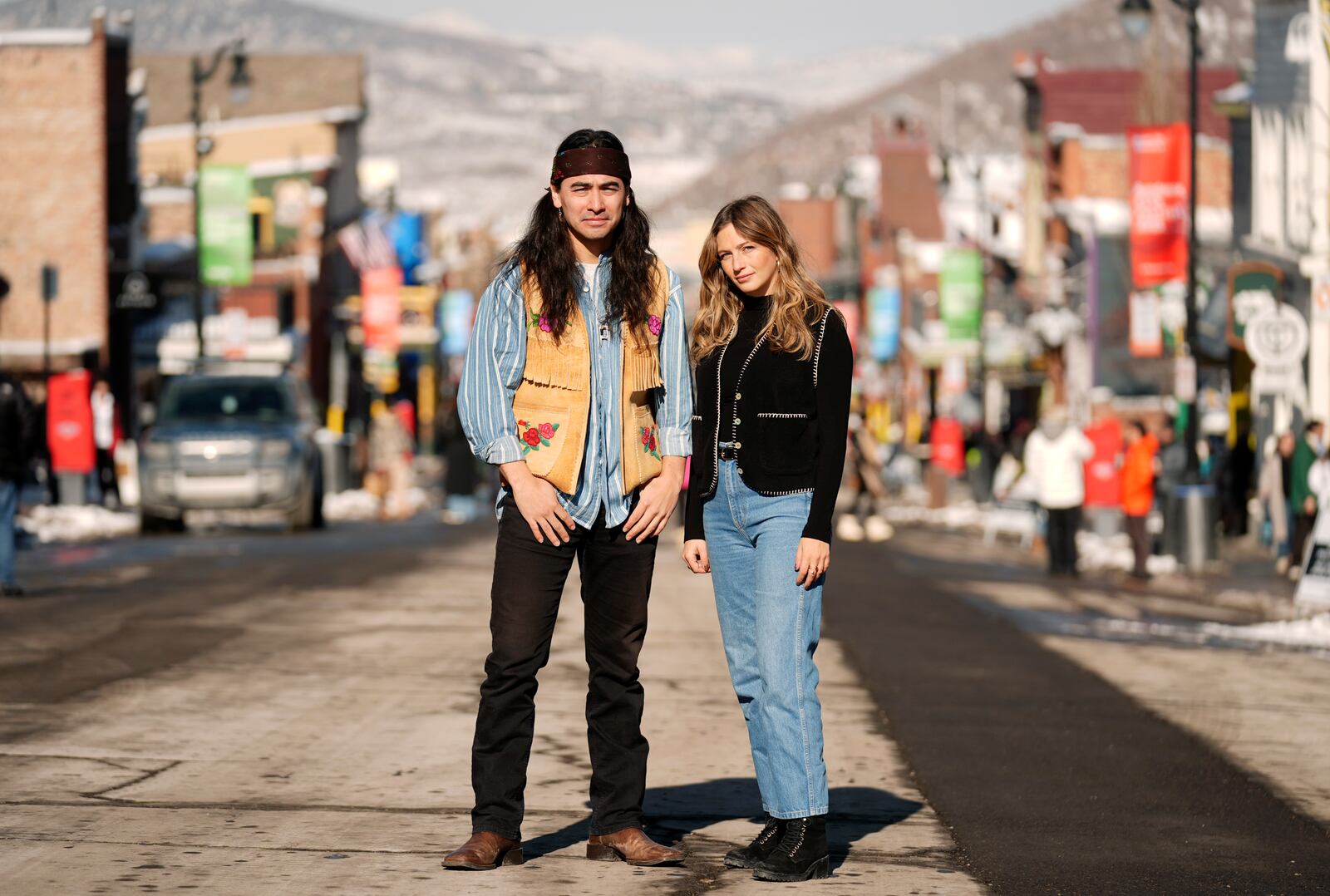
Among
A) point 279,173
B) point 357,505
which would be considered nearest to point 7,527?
point 357,505

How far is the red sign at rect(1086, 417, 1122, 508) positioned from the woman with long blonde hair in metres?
20.8

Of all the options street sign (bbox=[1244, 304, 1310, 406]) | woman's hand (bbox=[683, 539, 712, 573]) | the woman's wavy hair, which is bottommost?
woman's hand (bbox=[683, 539, 712, 573])

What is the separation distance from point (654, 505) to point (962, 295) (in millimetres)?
52241

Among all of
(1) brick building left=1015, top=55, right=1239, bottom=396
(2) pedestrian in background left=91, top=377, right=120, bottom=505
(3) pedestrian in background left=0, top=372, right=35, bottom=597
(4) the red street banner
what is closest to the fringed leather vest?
(3) pedestrian in background left=0, top=372, right=35, bottom=597

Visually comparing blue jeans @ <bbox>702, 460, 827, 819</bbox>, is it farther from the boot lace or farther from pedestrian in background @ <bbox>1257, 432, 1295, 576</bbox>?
pedestrian in background @ <bbox>1257, 432, 1295, 576</bbox>

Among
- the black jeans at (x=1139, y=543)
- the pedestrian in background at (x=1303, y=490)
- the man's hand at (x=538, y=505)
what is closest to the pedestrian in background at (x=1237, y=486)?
the pedestrian in background at (x=1303, y=490)

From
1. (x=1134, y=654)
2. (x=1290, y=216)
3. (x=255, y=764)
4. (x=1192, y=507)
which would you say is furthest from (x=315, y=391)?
(x=255, y=764)

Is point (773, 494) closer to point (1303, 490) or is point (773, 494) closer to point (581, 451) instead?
point (581, 451)

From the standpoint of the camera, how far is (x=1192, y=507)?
2406 cm

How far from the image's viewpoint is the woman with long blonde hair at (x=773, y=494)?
235 inches

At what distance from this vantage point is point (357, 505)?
123 feet

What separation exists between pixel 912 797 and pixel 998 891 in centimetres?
166

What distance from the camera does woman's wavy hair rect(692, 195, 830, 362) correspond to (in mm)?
6039

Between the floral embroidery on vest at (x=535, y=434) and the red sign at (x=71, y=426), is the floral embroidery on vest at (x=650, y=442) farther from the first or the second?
the red sign at (x=71, y=426)
